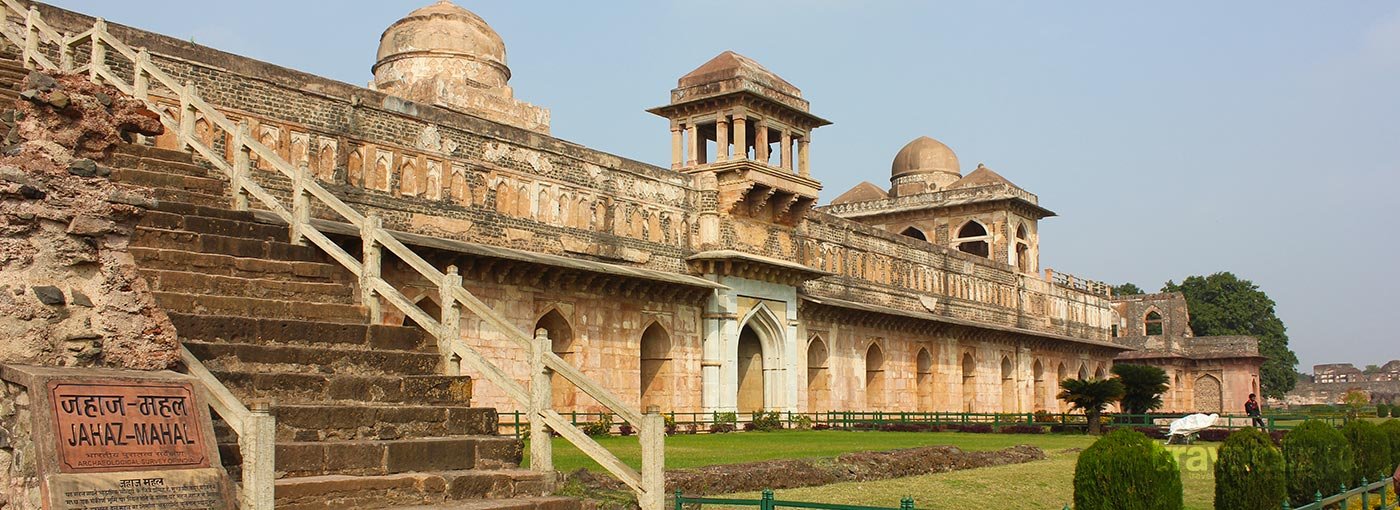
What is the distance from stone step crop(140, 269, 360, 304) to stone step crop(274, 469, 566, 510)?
96.4 inches

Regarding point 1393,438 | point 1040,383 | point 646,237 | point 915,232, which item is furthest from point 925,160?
point 1393,438

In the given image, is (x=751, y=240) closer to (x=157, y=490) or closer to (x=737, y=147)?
(x=737, y=147)

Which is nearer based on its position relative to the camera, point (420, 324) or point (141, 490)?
point (141, 490)

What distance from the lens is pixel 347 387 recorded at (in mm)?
8516

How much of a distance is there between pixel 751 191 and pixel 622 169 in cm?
314

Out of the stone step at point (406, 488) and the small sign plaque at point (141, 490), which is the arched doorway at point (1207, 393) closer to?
the stone step at point (406, 488)

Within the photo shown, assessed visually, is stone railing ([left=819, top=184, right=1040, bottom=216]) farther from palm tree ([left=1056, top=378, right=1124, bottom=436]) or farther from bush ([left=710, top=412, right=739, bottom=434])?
bush ([left=710, top=412, right=739, bottom=434])

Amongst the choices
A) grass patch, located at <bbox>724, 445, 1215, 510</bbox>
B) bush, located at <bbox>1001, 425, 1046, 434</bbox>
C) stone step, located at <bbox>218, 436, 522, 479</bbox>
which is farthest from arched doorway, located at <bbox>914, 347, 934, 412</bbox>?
stone step, located at <bbox>218, 436, 522, 479</bbox>

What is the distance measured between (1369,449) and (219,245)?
12519 mm

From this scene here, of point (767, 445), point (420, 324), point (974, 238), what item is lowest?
point (767, 445)

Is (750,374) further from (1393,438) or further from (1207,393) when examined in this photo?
(1207,393)

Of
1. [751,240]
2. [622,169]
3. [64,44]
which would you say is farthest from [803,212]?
[64,44]

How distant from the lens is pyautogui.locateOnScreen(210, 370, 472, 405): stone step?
8.08 meters

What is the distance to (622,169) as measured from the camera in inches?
965
